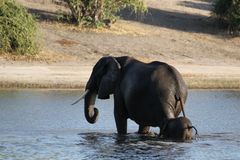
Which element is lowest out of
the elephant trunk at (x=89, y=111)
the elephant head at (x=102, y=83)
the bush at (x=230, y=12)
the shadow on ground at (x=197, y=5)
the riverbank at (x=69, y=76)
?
the riverbank at (x=69, y=76)

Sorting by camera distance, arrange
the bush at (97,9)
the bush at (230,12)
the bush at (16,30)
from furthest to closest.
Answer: the bush at (230,12) < the bush at (97,9) < the bush at (16,30)

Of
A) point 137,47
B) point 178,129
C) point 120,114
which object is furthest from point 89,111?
point 137,47

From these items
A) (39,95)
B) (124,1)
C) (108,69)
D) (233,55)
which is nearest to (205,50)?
(233,55)

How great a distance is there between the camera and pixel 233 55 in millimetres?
Result: 35562

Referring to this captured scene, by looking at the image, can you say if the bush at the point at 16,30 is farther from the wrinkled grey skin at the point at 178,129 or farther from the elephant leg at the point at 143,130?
the wrinkled grey skin at the point at 178,129

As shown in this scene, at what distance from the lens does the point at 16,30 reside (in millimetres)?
31734

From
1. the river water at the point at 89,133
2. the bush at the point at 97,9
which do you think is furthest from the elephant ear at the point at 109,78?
the bush at the point at 97,9

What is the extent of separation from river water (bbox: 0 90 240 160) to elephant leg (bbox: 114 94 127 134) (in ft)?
0.67

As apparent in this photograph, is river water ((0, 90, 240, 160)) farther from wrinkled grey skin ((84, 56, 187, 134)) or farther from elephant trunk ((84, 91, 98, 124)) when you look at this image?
wrinkled grey skin ((84, 56, 187, 134))

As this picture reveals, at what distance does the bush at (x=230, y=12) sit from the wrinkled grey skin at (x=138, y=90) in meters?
23.5

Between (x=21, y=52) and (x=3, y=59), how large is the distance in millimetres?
1323

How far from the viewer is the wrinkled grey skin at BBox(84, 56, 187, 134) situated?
16.0 metres

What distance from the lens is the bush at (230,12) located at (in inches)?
1586

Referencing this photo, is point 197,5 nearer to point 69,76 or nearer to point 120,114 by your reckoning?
point 69,76
